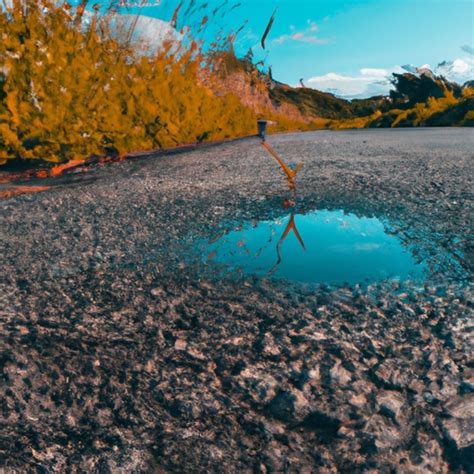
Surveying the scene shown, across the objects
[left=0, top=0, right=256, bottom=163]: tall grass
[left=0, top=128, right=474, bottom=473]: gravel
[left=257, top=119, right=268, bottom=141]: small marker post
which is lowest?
[left=0, top=128, right=474, bottom=473]: gravel

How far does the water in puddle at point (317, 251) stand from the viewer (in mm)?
2107

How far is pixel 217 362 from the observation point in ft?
4.75

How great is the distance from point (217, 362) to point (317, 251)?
45.3 inches

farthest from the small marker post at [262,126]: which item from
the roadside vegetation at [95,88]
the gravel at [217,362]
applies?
the gravel at [217,362]

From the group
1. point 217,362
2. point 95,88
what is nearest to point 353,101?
point 95,88

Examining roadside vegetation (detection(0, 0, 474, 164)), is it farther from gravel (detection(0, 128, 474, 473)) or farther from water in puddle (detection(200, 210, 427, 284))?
gravel (detection(0, 128, 474, 473))

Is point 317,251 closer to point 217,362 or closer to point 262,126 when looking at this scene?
point 217,362

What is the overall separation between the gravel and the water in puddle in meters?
0.11

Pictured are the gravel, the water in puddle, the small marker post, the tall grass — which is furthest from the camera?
the tall grass

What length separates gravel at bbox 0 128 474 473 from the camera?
1144 mm

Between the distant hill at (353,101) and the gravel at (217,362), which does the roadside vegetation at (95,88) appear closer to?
the distant hill at (353,101)

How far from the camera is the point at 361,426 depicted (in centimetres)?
120

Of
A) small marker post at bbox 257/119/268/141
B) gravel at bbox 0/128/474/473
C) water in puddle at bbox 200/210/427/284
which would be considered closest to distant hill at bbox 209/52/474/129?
small marker post at bbox 257/119/268/141

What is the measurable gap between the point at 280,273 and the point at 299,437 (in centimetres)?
99
